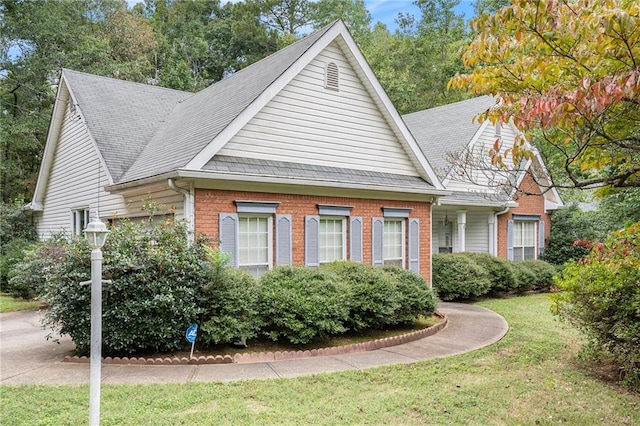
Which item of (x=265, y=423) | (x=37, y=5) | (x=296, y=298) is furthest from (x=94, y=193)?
(x=37, y=5)

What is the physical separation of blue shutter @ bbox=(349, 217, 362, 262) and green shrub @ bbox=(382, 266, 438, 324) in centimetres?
179

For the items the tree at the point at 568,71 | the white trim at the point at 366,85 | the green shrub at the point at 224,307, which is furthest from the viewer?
the white trim at the point at 366,85

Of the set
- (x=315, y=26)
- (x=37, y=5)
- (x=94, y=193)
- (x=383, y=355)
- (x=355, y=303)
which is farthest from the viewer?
(x=315, y=26)

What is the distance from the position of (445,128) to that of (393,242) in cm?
862

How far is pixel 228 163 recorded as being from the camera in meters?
9.61

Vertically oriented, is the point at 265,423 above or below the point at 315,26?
below

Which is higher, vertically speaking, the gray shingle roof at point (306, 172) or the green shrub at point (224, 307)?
the gray shingle roof at point (306, 172)

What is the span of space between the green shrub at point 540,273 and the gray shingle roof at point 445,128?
4.66 metres

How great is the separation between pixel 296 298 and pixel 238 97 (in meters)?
5.73

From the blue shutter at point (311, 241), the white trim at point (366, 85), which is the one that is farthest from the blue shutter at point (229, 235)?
the blue shutter at point (311, 241)

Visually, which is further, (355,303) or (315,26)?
(315,26)

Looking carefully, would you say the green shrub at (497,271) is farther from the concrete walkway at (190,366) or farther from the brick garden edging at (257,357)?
the brick garden edging at (257,357)

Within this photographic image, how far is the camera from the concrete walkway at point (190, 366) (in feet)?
20.0

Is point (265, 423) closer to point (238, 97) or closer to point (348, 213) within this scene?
point (348, 213)
